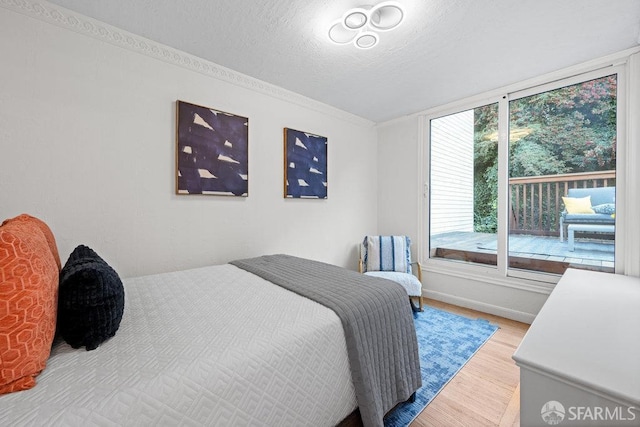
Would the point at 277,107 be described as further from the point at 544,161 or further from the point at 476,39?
the point at 544,161

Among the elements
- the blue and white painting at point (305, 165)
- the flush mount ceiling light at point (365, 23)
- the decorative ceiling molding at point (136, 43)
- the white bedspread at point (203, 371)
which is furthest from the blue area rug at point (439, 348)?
the decorative ceiling molding at point (136, 43)

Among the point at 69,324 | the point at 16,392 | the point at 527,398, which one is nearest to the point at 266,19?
the point at 69,324

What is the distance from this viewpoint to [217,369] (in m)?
0.87

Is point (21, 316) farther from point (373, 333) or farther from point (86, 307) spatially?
point (373, 333)

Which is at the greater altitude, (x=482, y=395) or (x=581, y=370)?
(x=581, y=370)

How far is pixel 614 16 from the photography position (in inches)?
68.6

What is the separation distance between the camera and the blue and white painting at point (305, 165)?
288 centimetres

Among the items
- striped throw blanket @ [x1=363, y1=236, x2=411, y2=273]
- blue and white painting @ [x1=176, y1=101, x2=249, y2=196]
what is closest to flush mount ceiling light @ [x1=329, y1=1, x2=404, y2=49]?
blue and white painting @ [x1=176, y1=101, x2=249, y2=196]

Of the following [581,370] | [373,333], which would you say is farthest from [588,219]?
[373,333]

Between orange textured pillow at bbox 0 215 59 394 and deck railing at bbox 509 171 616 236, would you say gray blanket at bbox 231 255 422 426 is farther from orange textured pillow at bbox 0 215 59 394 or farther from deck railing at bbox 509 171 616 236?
deck railing at bbox 509 171 616 236

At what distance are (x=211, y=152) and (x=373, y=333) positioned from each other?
1.94 m

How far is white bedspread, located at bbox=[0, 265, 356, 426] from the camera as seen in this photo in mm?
710

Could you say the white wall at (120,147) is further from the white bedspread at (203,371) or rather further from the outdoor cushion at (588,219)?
the outdoor cushion at (588,219)

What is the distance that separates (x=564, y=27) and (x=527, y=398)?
7.74 ft
